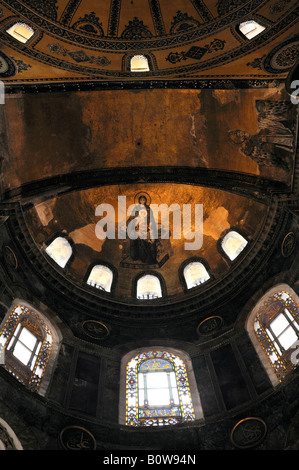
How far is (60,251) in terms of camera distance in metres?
14.7

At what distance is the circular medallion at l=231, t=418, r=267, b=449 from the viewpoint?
896 cm

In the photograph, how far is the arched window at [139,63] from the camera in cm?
1402

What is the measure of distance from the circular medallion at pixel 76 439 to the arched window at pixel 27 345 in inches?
48.0

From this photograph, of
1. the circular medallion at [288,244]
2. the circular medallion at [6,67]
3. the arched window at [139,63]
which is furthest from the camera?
the arched window at [139,63]

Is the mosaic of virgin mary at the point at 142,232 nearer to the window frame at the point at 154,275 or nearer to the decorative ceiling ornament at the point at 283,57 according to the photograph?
the window frame at the point at 154,275

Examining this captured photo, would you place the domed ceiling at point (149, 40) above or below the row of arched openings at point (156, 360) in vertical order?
above

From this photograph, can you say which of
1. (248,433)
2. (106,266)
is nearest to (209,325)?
(248,433)

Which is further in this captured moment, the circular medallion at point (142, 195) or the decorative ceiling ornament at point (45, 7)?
the circular medallion at point (142, 195)

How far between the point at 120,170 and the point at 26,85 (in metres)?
4.30

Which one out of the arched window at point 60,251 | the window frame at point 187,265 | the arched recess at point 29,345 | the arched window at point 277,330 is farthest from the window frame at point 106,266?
the arched window at point 277,330

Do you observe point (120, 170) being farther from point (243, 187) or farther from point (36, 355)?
point (36, 355)

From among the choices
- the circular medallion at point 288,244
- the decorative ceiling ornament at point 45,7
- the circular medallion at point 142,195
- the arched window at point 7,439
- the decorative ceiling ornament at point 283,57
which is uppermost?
the decorative ceiling ornament at point 45,7

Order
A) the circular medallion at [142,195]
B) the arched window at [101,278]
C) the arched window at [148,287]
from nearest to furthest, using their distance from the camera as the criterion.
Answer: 1. the arched window at [101,278]
2. the arched window at [148,287]
3. the circular medallion at [142,195]

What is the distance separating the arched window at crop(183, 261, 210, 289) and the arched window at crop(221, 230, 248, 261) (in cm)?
100
